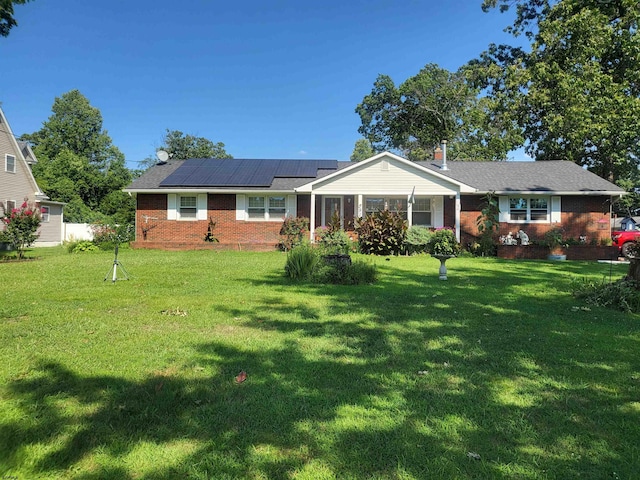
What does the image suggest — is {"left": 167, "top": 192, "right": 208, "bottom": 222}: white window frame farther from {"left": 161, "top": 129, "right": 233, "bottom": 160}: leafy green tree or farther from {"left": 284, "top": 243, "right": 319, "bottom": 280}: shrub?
{"left": 161, "top": 129, "right": 233, "bottom": 160}: leafy green tree

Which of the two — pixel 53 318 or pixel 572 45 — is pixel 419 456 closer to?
pixel 53 318

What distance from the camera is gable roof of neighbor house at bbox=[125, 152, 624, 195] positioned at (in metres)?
18.3

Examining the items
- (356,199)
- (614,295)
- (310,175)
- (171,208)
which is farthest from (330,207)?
(614,295)

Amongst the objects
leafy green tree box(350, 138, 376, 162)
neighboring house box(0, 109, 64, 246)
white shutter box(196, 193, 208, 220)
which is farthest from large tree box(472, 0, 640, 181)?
leafy green tree box(350, 138, 376, 162)

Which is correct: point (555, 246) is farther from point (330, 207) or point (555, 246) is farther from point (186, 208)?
point (186, 208)

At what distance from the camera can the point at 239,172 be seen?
20594 millimetres

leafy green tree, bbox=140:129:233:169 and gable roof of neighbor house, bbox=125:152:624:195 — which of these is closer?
gable roof of neighbor house, bbox=125:152:624:195

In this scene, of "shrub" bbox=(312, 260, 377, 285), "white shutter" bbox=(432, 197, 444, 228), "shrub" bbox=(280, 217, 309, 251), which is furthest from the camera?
"white shutter" bbox=(432, 197, 444, 228)

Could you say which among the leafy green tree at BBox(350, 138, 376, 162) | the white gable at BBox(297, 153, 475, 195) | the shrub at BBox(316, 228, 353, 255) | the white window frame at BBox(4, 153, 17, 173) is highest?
the leafy green tree at BBox(350, 138, 376, 162)

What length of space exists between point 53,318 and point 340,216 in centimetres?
1578

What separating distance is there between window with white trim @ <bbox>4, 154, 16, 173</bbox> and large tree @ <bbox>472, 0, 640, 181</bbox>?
29151mm

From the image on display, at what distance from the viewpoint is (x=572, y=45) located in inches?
902

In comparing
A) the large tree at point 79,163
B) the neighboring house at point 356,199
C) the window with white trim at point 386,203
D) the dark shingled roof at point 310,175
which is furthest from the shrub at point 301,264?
the large tree at point 79,163

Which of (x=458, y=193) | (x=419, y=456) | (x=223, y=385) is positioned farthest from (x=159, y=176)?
(x=419, y=456)
